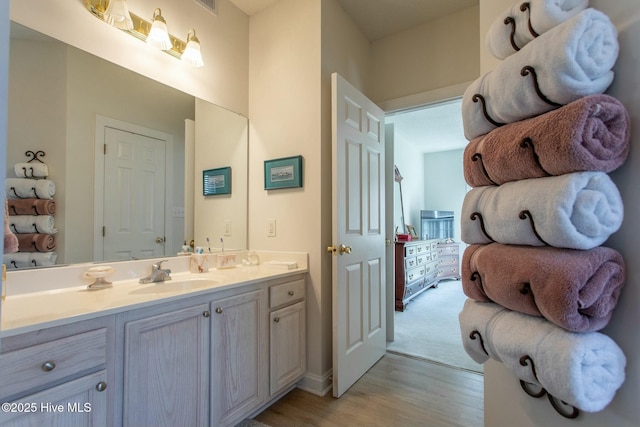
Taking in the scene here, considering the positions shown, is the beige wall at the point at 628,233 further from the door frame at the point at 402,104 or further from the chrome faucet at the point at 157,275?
the door frame at the point at 402,104

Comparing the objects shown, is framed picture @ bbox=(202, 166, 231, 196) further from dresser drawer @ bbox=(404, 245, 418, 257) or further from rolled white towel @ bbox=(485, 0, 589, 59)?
dresser drawer @ bbox=(404, 245, 418, 257)

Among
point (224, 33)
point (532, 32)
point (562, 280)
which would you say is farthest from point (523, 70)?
point (224, 33)

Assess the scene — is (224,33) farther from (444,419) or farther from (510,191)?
(444,419)

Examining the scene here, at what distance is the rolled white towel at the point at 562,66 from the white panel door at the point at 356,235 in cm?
129

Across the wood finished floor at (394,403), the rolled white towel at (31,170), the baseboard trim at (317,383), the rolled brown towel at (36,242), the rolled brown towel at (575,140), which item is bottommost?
the wood finished floor at (394,403)

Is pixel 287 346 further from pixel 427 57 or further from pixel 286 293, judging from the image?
pixel 427 57

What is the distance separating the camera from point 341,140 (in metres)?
1.89

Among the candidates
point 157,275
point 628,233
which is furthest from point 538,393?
point 157,275

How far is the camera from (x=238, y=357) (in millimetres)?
1491

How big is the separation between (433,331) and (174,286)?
263 cm

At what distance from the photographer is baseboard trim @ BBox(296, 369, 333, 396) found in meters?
1.91

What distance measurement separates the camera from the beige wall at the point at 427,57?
2186 mm

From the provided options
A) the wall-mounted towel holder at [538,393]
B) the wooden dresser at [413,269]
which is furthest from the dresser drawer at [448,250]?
the wall-mounted towel holder at [538,393]

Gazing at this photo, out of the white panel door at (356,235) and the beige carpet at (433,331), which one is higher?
the white panel door at (356,235)
